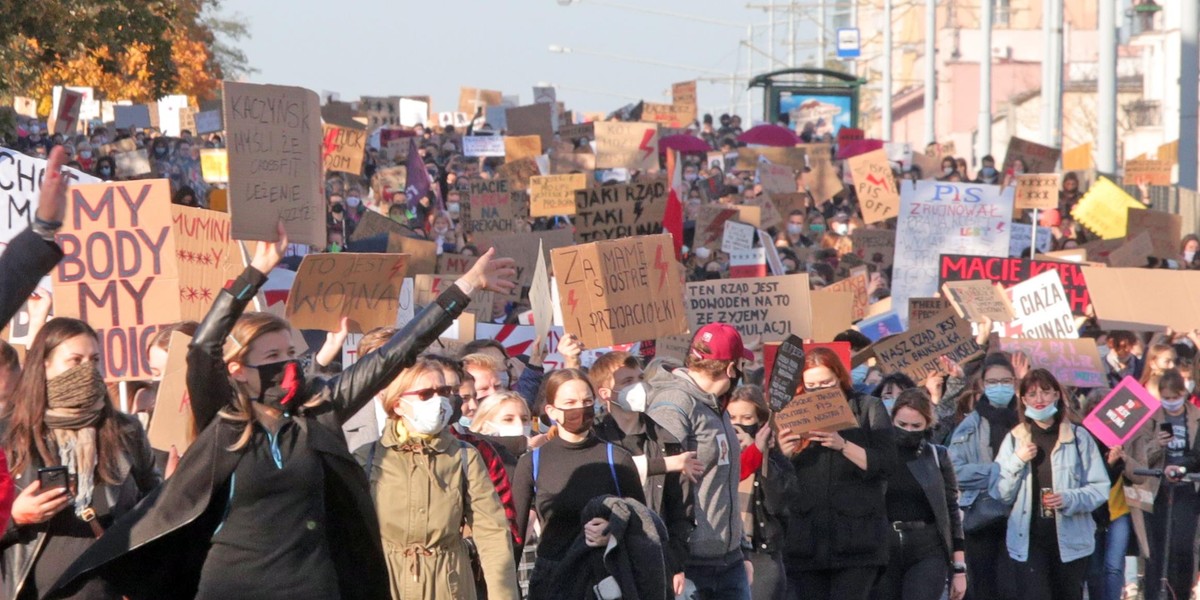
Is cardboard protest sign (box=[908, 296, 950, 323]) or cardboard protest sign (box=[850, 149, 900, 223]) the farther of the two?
cardboard protest sign (box=[850, 149, 900, 223])

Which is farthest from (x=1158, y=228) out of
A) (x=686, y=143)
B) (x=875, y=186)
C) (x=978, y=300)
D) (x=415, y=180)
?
(x=686, y=143)

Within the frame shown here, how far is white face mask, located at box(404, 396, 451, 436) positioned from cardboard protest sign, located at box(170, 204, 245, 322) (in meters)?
2.46

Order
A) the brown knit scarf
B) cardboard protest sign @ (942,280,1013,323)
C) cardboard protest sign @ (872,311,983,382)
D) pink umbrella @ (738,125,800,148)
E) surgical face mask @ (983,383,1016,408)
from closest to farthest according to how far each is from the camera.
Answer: the brown knit scarf
surgical face mask @ (983,383,1016,408)
cardboard protest sign @ (872,311,983,382)
cardboard protest sign @ (942,280,1013,323)
pink umbrella @ (738,125,800,148)

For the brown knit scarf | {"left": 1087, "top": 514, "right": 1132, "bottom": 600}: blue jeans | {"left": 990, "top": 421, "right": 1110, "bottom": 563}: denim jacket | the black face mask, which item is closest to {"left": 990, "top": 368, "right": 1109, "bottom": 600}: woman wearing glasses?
{"left": 990, "top": 421, "right": 1110, "bottom": 563}: denim jacket

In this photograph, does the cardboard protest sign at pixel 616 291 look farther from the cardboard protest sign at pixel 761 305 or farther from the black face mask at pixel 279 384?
the black face mask at pixel 279 384

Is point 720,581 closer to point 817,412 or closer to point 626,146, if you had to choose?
point 817,412

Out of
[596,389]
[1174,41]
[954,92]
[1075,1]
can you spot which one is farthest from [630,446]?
[1075,1]

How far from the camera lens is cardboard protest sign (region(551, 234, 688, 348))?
34.0 feet

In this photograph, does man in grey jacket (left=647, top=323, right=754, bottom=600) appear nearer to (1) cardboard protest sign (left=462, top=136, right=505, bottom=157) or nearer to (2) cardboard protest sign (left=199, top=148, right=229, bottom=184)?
(2) cardboard protest sign (left=199, top=148, right=229, bottom=184)

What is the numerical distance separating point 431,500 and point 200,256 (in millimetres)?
2832

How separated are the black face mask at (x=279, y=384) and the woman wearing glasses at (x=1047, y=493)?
5068 mm

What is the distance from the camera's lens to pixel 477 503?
5.77m

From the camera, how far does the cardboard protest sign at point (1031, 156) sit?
24.8 m

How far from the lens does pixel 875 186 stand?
2102 centimetres
